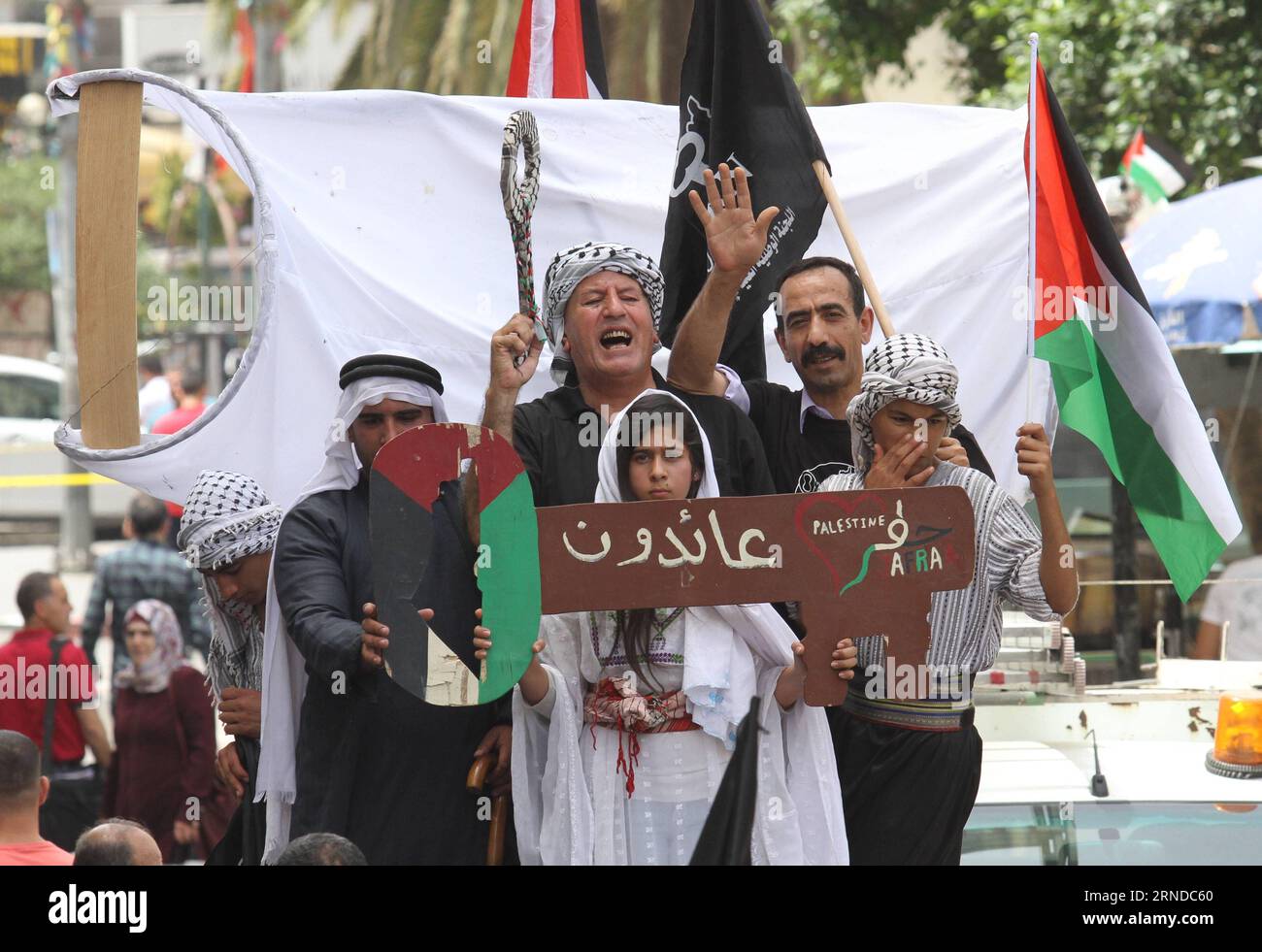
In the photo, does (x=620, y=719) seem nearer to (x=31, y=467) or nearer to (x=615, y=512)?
(x=615, y=512)

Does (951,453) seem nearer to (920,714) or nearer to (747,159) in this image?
(920,714)

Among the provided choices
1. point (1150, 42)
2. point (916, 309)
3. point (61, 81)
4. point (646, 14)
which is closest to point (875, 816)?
point (916, 309)

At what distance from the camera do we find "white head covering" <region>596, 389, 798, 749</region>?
3.50 metres

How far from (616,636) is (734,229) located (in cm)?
109

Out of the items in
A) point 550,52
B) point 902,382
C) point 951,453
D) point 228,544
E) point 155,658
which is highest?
point 550,52

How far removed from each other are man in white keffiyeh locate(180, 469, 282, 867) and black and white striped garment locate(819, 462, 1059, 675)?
55.0 inches

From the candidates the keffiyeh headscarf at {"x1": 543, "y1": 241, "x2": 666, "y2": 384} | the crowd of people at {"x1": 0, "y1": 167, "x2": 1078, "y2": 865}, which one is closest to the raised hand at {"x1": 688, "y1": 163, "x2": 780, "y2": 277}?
the crowd of people at {"x1": 0, "y1": 167, "x2": 1078, "y2": 865}

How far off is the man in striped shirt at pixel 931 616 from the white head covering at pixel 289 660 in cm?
104

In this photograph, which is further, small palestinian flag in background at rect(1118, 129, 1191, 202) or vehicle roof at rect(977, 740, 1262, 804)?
small palestinian flag in background at rect(1118, 129, 1191, 202)

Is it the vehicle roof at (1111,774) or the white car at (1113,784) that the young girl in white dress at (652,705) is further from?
the vehicle roof at (1111,774)

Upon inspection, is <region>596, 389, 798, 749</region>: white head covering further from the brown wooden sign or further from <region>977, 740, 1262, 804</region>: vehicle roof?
<region>977, 740, 1262, 804</region>: vehicle roof

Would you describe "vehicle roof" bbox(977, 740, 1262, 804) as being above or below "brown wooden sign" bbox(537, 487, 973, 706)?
below

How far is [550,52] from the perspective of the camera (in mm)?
5852

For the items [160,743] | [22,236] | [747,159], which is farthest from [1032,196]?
Result: [22,236]
